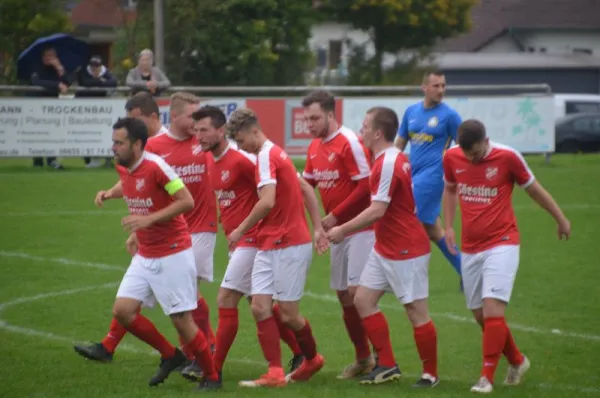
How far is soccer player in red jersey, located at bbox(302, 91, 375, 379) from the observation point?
977 cm

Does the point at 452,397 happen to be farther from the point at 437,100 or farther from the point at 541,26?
the point at 541,26

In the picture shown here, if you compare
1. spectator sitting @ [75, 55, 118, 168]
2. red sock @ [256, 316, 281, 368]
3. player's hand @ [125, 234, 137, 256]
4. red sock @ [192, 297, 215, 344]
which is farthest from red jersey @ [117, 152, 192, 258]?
spectator sitting @ [75, 55, 118, 168]

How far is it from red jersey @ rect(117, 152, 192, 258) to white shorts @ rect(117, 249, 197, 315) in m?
0.06

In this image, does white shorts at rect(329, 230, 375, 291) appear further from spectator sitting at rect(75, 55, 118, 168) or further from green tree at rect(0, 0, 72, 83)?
green tree at rect(0, 0, 72, 83)

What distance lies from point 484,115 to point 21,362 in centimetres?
1544

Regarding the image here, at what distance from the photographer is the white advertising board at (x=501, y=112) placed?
23.9m

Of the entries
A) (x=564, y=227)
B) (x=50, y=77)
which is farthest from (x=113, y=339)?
(x=50, y=77)

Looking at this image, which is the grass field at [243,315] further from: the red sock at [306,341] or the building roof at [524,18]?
the building roof at [524,18]

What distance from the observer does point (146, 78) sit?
23.0 m

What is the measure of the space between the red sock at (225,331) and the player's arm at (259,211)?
2.56ft

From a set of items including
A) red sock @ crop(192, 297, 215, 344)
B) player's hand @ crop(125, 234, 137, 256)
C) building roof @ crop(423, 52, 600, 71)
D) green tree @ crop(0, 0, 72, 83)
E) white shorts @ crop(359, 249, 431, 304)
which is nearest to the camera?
white shorts @ crop(359, 249, 431, 304)

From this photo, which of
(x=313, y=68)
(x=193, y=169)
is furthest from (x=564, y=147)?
(x=193, y=169)

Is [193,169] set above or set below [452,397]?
above

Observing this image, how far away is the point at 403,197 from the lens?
9258 millimetres
